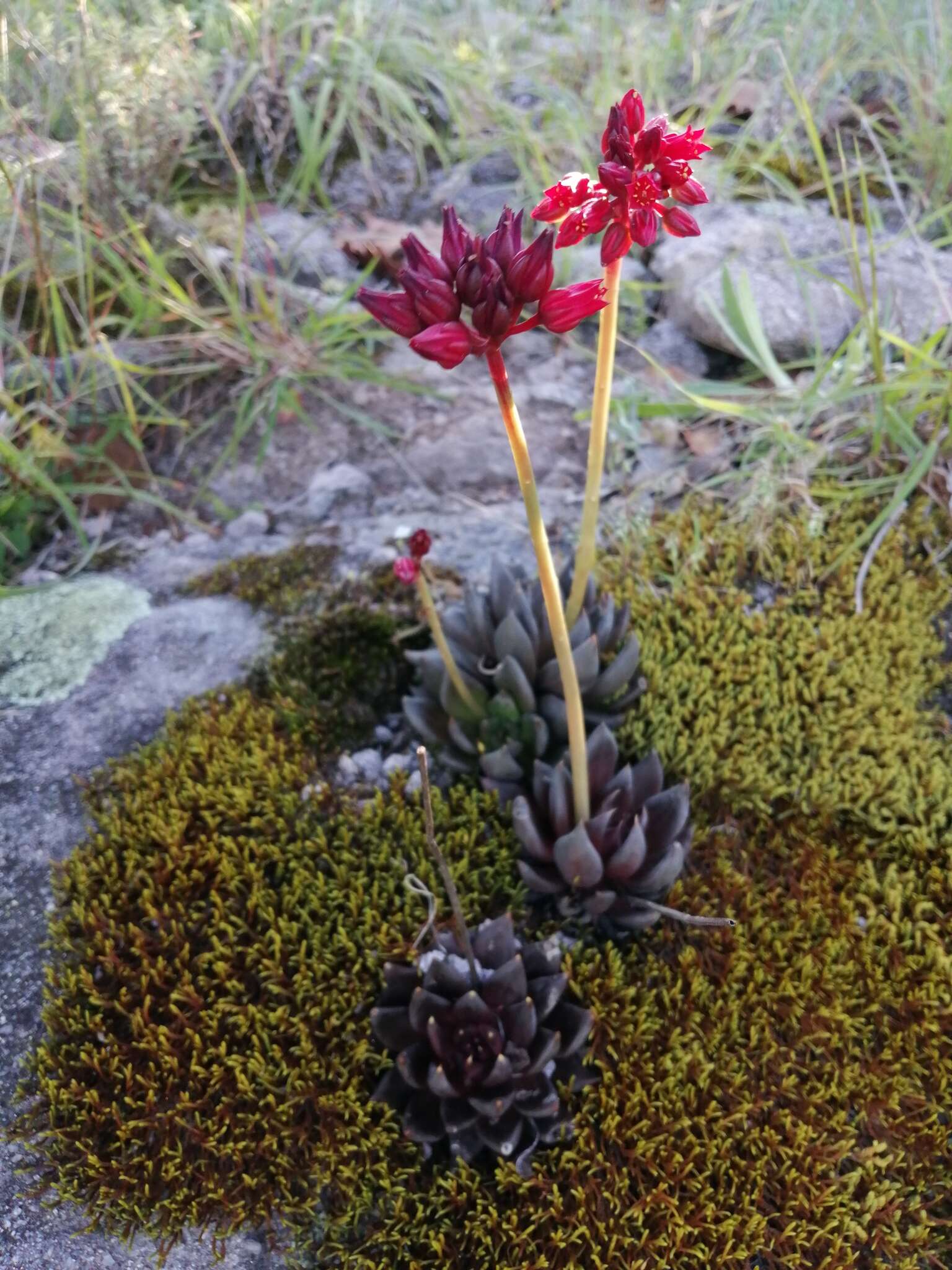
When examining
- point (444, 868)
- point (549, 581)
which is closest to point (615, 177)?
point (549, 581)

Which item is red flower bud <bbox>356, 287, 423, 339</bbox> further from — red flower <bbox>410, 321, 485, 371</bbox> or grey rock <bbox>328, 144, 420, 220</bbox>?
grey rock <bbox>328, 144, 420, 220</bbox>

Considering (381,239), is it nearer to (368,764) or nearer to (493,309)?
(368,764)

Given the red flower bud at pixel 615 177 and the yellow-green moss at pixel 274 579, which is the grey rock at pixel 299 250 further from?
the red flower bud at pixel 615 177

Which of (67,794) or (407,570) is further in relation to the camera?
(67,794)

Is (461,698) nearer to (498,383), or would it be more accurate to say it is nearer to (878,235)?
(498,383)

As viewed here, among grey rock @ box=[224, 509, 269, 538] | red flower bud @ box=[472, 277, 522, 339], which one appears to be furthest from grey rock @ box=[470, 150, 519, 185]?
red flower bud @ box=[472, 277, 522, 339]

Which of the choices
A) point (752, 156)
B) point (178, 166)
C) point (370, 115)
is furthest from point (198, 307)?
point (752, 156)
